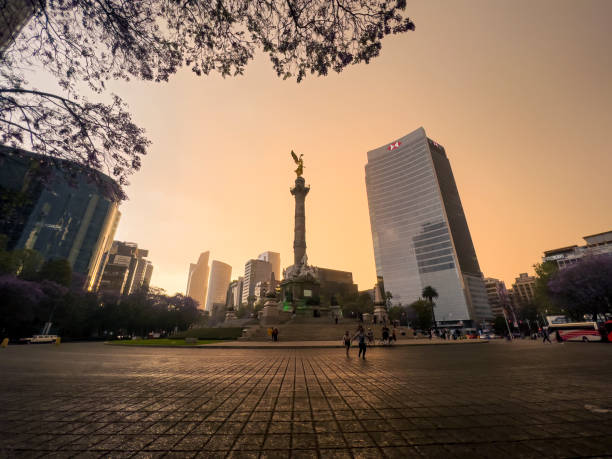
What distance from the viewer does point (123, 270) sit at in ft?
365

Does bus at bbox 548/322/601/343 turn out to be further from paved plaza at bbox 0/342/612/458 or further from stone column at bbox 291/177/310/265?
stone column at bbox 291/177/310/265

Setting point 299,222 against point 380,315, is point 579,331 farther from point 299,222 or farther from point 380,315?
point 299,222

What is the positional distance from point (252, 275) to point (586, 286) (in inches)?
6703

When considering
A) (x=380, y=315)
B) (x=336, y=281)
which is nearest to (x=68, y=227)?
(x=380, y=315)

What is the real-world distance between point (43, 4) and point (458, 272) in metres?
113

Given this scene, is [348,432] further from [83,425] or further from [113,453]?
[83,425]

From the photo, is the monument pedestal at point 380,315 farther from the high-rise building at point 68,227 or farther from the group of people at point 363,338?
the high-rise building at point 68,227

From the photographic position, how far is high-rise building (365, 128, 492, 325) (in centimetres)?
9869

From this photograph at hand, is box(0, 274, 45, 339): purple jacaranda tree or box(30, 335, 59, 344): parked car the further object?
box(30, 335, 59, 344): parked car

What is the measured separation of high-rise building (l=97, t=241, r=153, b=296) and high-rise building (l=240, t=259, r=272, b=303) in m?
64.2

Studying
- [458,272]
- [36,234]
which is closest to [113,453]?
[36,234]

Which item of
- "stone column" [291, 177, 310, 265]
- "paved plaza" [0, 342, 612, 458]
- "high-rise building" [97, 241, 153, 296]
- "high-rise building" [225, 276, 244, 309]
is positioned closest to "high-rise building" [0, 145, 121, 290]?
"high-rise building" [97, 241, 153, 296]

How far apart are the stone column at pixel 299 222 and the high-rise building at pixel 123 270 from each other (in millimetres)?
45849

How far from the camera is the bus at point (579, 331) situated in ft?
83.5
